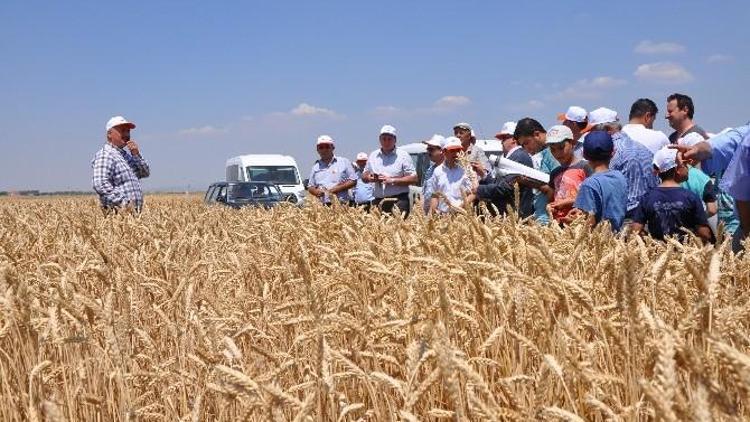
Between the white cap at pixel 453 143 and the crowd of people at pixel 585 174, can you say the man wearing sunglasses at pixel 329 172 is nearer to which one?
the crowd of people at pixel 585 174

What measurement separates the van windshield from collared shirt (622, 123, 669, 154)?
14.6 m

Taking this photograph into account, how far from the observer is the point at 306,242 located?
425 cm

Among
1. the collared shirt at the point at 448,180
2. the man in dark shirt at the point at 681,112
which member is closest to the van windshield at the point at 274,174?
the collared shirt at the point at 448,180

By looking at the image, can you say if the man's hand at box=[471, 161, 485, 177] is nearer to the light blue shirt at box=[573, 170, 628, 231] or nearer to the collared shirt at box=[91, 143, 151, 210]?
the light blue shirt at box=[573, 170, 628, 231]

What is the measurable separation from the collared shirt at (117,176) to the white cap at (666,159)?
466 centimetres

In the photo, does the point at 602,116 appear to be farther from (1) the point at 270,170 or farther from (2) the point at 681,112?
(1) the point at 270,170

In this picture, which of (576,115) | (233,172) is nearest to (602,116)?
(576,115)

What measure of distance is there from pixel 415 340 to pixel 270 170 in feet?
60.3

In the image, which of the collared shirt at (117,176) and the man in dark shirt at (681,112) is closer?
the man in dark shirt at (681,112)

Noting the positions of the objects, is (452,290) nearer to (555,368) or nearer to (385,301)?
(385,301)

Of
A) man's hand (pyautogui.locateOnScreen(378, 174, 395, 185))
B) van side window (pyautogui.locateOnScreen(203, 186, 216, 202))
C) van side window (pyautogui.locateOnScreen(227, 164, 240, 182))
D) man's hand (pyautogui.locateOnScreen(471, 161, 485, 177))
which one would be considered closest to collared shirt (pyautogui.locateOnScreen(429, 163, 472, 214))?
man's hand (pyautogui.locateOnScreen(471, 161, 485, 177))

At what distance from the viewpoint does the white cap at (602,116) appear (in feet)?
19.2

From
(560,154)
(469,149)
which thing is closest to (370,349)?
(560,154)

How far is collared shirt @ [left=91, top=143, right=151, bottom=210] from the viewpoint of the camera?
6.90 meters
